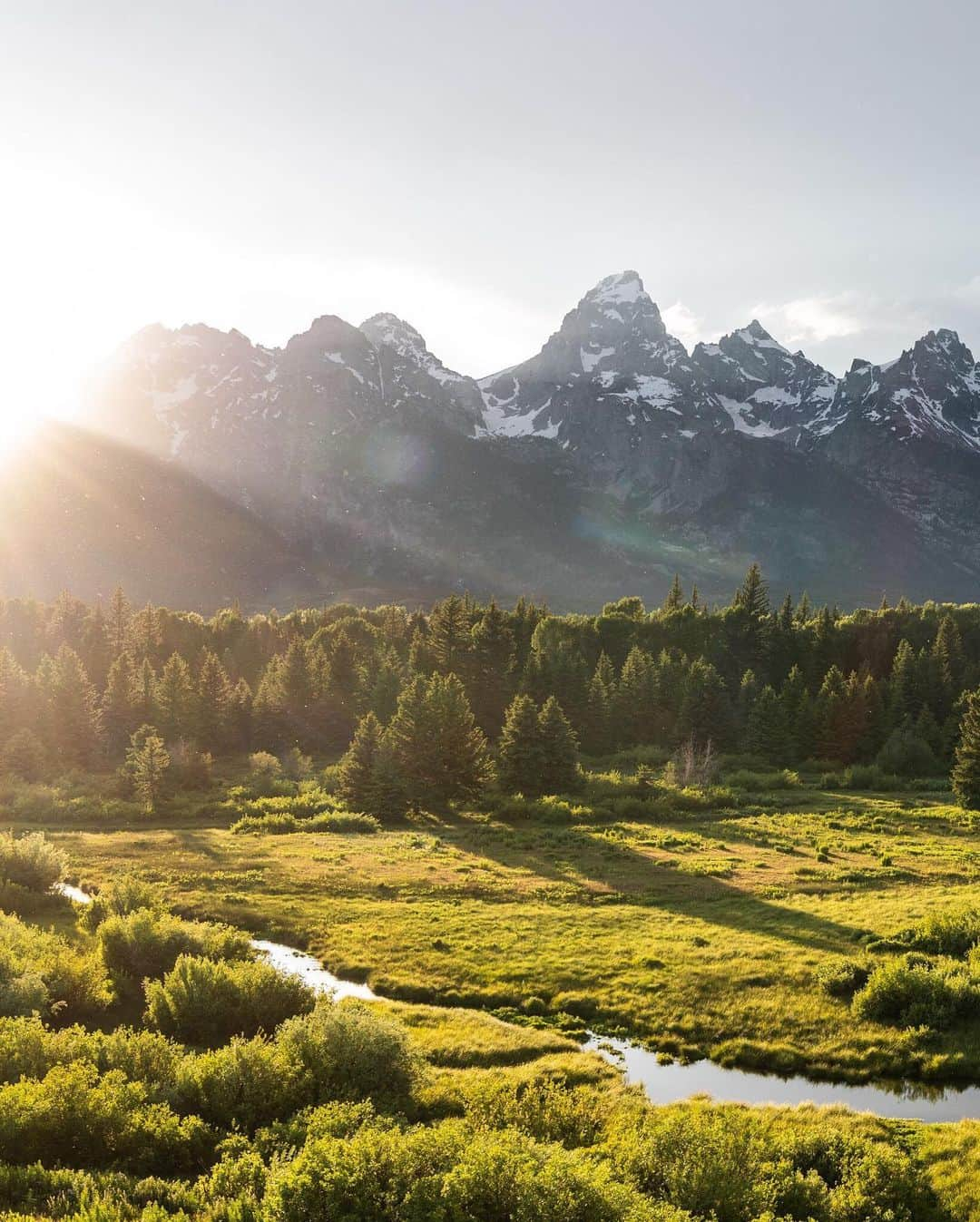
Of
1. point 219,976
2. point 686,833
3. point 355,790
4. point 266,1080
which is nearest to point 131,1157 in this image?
point 266,1080

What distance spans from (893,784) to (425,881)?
183 feet

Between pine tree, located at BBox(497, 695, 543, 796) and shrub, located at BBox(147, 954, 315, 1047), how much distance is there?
4611 centimetres

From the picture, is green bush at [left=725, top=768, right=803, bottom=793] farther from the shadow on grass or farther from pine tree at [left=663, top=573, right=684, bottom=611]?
pine tree at [left=663, top=573, right=684, bottom=611]

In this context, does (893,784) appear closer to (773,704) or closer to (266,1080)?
(773,704)

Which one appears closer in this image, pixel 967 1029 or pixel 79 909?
pixel 967 1029

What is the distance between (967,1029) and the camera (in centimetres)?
2544

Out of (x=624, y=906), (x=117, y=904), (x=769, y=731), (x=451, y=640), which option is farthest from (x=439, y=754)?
(x=769, y=731)

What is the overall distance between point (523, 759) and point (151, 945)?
4512 cm

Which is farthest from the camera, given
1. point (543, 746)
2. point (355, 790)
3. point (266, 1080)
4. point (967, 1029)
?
point (543, 746)

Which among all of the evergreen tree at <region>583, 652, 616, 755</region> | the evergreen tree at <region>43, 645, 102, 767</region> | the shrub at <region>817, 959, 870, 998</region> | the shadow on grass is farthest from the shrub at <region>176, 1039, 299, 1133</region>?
the evergreen tree at <region>583, 652, 616, 755</region>

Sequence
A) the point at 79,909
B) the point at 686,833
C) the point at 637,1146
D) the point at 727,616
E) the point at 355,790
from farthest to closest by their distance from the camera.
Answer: the point at 727,616 < the point at 355,790 < the point at 686,833 < the point at 79,909 < the point at 637,1146

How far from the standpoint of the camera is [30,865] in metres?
42.2

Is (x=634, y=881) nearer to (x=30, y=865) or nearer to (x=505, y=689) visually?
(x=30, y=865)

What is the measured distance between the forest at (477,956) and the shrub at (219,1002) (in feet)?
0.33
